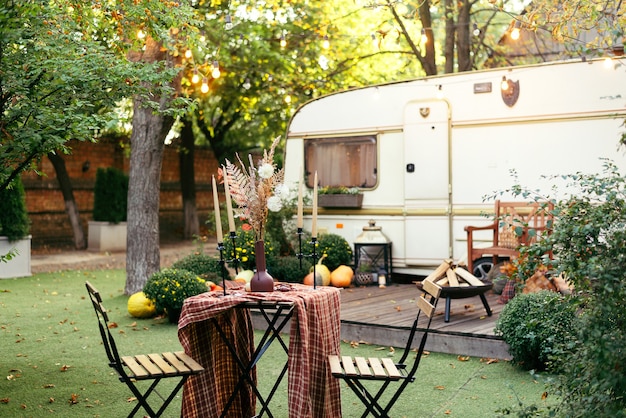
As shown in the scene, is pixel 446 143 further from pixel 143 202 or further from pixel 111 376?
pixel 111 376

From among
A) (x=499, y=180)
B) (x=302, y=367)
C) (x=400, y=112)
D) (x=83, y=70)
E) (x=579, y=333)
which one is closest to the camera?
(x=579, y=333)

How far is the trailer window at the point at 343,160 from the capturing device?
1177 cm

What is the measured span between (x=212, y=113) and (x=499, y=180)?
10983 millimetres

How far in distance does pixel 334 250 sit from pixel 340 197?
0.86m

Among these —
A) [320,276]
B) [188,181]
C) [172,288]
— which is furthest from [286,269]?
[188,181]

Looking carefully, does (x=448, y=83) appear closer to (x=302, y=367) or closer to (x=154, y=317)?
(x=154, y=317)

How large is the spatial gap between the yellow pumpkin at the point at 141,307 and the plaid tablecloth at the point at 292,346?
4.34 metres

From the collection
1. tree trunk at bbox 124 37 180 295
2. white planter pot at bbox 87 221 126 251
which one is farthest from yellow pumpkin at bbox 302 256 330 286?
white planter pot at bbox 87 221 126 251

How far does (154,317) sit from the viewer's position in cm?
964

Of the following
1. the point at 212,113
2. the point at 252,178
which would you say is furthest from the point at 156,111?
the point at 212,113

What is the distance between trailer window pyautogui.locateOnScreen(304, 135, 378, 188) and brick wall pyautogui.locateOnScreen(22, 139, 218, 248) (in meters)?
6.88

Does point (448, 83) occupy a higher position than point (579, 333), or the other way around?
point (448, 83)

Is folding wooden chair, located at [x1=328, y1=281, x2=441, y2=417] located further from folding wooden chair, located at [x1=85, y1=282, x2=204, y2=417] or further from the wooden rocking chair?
the wooden rocking chair

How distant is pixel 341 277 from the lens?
36.2 ft
